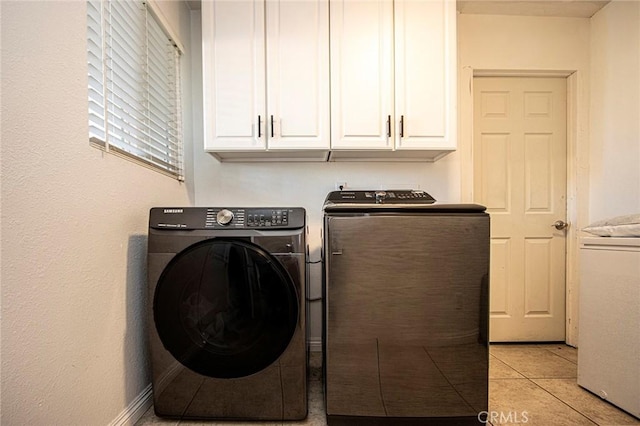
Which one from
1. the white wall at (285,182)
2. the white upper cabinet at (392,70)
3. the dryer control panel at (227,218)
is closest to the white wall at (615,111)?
the white upper cabinet at (392,70)

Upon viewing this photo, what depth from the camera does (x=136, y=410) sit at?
1.40 metres

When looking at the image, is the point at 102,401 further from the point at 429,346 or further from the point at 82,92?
the point at 429,346

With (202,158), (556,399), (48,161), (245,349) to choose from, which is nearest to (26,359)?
(48,161)

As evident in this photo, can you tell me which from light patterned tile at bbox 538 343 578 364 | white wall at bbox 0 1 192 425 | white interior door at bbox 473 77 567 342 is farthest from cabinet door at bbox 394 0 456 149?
light patterned tile at bbox 538 343 578 364

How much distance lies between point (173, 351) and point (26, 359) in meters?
0.57

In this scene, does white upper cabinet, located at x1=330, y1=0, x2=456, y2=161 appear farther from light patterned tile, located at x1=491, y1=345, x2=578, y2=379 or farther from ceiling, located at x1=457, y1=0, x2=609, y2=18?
light patterned tile, located at x1=491, y1=345, x2=578, y2=379

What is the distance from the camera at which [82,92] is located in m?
1.10

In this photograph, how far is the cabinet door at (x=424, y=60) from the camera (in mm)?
1816

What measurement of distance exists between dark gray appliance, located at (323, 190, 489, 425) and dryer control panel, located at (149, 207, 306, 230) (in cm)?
20

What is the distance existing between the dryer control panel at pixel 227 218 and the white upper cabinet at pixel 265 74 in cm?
57

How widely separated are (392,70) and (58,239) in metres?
1.70

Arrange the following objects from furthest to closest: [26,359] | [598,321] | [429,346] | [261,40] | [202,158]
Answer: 1. [202,158]
2. [261,40]
3. [598,321]
4. [429,346]
5. [26,359]

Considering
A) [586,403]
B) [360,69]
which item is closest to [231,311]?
[360,69]

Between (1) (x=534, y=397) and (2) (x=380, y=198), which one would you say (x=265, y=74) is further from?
(1) (x=534, y=397)
